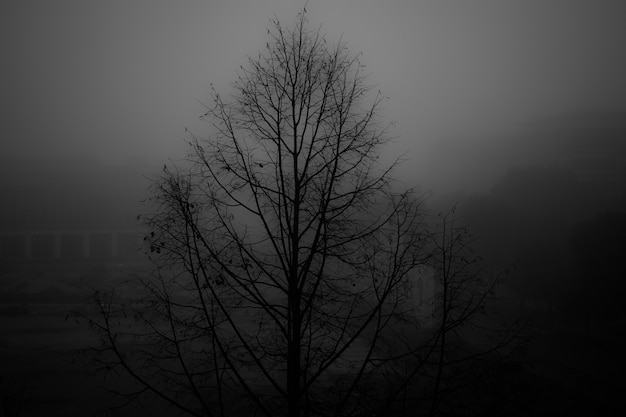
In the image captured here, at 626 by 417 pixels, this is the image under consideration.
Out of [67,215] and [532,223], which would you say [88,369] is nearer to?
[532,223]

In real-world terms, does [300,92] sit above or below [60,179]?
below

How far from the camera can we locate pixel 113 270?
181 ft

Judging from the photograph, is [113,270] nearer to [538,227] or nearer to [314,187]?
[538,227]

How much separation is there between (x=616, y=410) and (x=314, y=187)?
17465 millimetres

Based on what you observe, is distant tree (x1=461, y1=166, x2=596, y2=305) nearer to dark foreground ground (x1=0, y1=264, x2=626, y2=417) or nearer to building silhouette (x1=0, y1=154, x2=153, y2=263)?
dark foreground ground (x1=0, y1=264, x2=626, y2=417)

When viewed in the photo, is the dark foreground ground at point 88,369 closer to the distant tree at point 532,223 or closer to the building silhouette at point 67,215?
the distant tree at point 532,223

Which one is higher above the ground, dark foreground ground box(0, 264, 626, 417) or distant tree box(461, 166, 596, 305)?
distant tree box(461, 166, 596, 305)

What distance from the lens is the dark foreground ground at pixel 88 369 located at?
52.6ft

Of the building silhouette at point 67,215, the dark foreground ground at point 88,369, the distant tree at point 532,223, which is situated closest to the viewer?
the dark foreground ground at point 88,369

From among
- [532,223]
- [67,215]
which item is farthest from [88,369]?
[67,215]

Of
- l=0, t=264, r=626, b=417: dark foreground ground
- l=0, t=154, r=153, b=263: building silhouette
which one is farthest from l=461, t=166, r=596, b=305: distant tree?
l=0, t=154, r=153, b=263: building silhouette

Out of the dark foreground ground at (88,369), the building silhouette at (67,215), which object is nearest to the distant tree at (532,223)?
the dark foreground ground at (88,369)

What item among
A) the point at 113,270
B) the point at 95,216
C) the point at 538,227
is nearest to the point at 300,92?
the point at 538,227

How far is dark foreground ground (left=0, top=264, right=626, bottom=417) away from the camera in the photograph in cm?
1605
